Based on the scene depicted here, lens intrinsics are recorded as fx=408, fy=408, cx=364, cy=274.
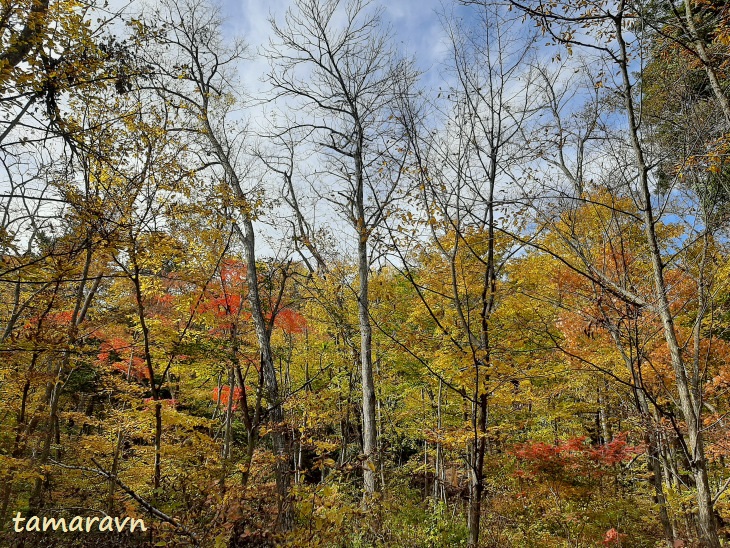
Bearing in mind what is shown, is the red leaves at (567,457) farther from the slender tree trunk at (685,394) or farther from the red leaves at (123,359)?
the red leaves at (123,359)

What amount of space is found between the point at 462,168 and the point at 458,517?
911cm

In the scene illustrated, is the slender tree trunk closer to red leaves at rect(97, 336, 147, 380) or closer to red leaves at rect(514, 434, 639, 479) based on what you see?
red leaves at rect(514, 434, 639, 479)

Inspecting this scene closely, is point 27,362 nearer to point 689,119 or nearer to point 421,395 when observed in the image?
point 689,119

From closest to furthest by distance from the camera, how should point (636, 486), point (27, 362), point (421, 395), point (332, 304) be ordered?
1. point (27, 362)
2. point (332, 304)
3. point (636, 486)
4. point (421, 395)

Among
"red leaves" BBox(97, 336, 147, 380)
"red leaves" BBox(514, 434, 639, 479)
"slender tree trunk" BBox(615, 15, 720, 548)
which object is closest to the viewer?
"slender tree trunk" BBox(615, 15, 720, 548)

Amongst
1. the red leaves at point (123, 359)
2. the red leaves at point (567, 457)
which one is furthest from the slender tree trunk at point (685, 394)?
the red leaves at point (123, 359)

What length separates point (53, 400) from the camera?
22.7ft

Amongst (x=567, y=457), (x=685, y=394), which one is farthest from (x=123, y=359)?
(x=685, y=394)

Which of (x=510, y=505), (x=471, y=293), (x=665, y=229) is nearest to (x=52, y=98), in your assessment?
(x=471, y=293)

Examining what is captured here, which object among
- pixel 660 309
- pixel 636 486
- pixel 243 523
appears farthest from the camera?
pixel 636 486

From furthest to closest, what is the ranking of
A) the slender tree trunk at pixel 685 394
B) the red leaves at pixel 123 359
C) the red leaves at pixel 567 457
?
1. the red leaves at pixel 123 359
2. the red leaves at pixel 567 457
3. the slender tree trunk at pixel 685 394

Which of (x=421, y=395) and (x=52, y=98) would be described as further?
(x=421, y=395)

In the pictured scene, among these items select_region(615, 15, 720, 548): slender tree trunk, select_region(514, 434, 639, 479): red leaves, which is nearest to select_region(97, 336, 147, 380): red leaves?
select_region(514, 434, 639, 479): red leaves

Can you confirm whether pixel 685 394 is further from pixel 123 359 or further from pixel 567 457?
pixel 123 359
